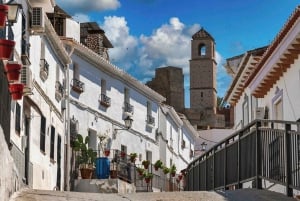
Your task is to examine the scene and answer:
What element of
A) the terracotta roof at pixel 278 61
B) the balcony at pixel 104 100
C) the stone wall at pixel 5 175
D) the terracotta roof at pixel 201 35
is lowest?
the stone wall at pixel 5 175

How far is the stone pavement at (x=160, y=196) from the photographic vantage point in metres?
12.5

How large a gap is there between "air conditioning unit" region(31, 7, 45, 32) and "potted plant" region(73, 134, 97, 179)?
40.1 ft

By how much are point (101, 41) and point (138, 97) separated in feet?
12.3

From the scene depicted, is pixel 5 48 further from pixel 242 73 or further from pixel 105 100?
pixel 105 100

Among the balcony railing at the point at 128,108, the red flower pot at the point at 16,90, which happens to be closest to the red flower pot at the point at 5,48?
the red flower pot at the point at 16,90

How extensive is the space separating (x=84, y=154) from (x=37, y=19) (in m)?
13.1

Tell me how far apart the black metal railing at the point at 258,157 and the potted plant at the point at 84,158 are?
39.4 feet

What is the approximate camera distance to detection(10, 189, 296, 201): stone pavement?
12453 mm

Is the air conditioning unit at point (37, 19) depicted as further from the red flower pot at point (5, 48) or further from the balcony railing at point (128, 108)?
the balcony railing at point (128, 108)

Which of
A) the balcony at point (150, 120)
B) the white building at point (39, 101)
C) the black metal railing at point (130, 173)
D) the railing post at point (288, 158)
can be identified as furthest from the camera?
the balcony at point (150, 120)

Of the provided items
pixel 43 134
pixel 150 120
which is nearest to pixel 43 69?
pixel 43 134

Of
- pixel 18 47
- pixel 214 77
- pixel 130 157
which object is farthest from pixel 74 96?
pixel 214 77

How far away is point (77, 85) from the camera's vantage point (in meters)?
33.2

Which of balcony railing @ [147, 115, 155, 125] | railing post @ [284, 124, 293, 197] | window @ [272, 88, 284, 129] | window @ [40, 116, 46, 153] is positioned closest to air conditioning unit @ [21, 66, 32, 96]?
railing post @ [284, 124, 293, 197]
